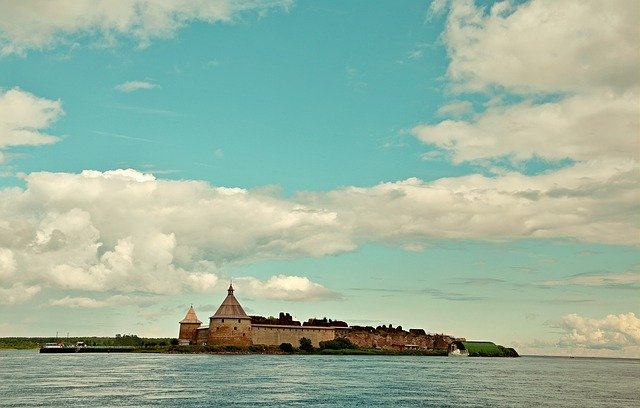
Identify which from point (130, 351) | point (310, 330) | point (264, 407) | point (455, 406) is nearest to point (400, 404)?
point (455, 406)

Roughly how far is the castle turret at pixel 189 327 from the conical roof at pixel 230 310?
12.1 metres

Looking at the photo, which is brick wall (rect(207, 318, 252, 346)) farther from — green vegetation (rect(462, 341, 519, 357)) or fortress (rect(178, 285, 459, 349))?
green vegetation (rect(462, 341, 519, 357))

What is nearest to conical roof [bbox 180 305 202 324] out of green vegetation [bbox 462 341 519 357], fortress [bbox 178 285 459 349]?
fortress [bbox 178 285 459 349]

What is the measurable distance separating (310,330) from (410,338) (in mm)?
29311

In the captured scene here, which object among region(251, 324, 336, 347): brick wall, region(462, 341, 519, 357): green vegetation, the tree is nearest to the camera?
region(251, 324, 336, 347): brick wall

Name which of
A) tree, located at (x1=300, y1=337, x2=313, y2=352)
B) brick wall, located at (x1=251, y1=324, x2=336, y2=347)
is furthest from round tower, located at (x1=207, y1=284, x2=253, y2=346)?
tree, located at (x1=300, y1=337, x2=313, y2=352)

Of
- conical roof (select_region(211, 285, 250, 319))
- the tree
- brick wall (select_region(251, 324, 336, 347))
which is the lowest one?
the tree

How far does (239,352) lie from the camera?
12075cm

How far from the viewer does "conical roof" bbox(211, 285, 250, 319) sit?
122188mm

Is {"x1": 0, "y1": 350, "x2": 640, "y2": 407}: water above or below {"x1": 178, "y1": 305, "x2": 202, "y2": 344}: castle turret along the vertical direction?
below

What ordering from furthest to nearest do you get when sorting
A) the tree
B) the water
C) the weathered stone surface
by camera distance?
the weathered stone surface, the tree, the water

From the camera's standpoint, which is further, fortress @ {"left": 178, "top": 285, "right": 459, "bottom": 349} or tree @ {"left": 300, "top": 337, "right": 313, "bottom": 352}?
tree @ {"left": 300, "top": 337, "right": 313, "bottom": 352}

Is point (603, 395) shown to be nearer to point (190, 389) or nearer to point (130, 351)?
point (190, 389)

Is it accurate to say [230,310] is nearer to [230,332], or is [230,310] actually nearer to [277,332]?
[230,332]
